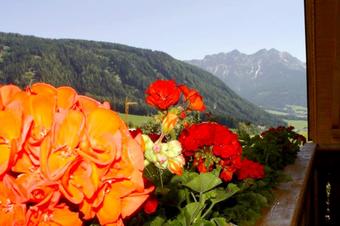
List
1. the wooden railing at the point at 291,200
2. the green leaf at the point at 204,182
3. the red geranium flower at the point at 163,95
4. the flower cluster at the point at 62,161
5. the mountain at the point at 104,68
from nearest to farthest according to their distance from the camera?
the flower cluster at the point at 62,161 < the red geranium flower at the point at 163,95 < the green leaf at the point at 204,182 < the wooden railing at the point at 291,200 < the mountain at the point at 104,68

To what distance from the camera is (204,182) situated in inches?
35.6

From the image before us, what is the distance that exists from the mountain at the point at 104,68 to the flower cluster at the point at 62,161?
10.7 metres

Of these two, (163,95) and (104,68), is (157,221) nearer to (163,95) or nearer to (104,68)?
(163,95)

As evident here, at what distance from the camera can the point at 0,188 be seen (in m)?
0.37

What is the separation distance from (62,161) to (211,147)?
25.4 inches

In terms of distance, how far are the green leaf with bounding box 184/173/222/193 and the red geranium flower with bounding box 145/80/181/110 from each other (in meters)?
0.20

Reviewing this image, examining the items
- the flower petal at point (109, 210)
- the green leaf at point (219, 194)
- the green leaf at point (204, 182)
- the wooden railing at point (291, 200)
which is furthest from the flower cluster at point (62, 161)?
the wooden railing at point (291, 200)

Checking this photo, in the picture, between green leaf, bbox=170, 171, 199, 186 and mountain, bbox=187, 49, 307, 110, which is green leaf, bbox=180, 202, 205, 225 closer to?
green leaf, bbox=170, 171, 199, 186

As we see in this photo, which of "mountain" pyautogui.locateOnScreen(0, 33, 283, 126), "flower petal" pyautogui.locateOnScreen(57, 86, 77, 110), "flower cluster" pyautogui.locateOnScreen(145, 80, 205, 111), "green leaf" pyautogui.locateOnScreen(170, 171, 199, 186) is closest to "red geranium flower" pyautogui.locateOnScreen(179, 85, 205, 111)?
"flower cluster" pyautogui.locateOnScreen(145, 80, 205, 111)

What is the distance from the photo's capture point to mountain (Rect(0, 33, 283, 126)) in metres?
19.2

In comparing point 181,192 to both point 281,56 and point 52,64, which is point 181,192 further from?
point 281,56

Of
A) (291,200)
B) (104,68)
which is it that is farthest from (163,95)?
(104,68)

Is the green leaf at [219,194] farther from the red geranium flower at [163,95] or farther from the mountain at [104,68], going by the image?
the mountain at [104,68]

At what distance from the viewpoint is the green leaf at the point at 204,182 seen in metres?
0.89
